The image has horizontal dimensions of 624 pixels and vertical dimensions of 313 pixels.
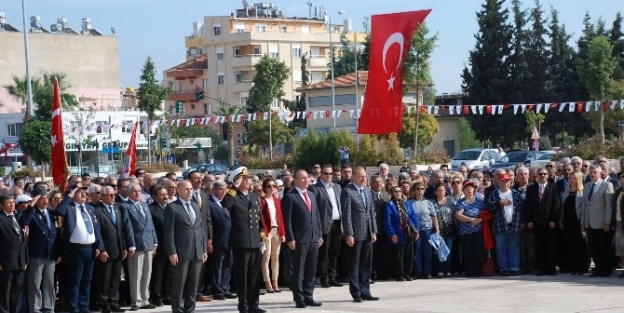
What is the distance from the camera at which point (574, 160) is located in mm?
18438

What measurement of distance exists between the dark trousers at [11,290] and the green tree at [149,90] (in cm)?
6304

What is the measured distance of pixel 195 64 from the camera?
391 ft

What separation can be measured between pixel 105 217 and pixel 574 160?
25.6 feet

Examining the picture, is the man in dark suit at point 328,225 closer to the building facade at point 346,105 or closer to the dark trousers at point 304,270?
the dark trousers at point 304,270

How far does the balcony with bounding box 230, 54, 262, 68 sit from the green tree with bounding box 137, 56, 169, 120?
31.0 metres

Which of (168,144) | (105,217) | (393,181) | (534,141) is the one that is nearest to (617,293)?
(393,181)

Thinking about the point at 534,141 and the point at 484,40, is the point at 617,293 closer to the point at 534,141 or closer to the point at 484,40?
the point at 534,141

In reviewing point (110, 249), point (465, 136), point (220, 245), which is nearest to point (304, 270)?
point (220, 245)

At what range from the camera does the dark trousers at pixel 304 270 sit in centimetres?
1495

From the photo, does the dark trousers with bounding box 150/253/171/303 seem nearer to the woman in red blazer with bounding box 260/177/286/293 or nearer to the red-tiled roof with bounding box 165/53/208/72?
the woman in red blazer with bounding box 260/177/286/293

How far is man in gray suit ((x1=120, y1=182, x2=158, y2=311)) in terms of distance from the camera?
1570 centimetres

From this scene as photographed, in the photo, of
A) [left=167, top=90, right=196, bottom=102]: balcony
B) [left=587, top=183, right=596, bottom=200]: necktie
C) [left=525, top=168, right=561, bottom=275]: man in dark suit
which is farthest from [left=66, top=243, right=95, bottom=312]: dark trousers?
[left=167, top=90, right=196, bottom=102]: balcony

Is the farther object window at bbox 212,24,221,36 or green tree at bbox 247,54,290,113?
window at bbox 212,24,221,36

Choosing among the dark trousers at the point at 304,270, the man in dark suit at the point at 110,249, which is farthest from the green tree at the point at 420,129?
the dark trousers at the point at 304,270
